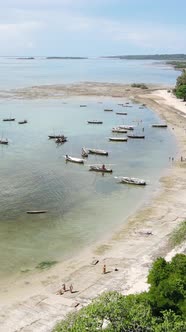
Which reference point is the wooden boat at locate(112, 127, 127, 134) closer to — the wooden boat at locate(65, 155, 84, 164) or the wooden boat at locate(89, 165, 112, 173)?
the wooden boat at locate(65, 155, 84, 164)


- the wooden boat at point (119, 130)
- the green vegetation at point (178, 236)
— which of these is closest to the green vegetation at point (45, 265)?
the green vegetation at point (178, 236)

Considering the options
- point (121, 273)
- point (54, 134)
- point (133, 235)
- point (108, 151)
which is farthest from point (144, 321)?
point (54, 134)

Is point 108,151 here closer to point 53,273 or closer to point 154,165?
point 154,165

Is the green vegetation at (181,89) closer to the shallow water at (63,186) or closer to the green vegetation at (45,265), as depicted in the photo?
the shallow water at (63,186)

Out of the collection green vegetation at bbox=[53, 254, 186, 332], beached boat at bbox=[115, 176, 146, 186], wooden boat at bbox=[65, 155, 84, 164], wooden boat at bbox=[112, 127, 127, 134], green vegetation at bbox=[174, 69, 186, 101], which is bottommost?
beached boat at bbox=[115, 176, 146, 186]

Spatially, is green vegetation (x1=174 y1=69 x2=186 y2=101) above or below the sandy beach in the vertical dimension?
above

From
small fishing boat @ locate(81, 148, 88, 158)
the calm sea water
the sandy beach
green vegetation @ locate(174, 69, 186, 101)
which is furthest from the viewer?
green vegetation @ locate(174, 69, 186, 101)

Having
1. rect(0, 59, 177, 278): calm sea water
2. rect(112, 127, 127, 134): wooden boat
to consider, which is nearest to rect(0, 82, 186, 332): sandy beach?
rect(0, 59, 177, 278): calm sea water
